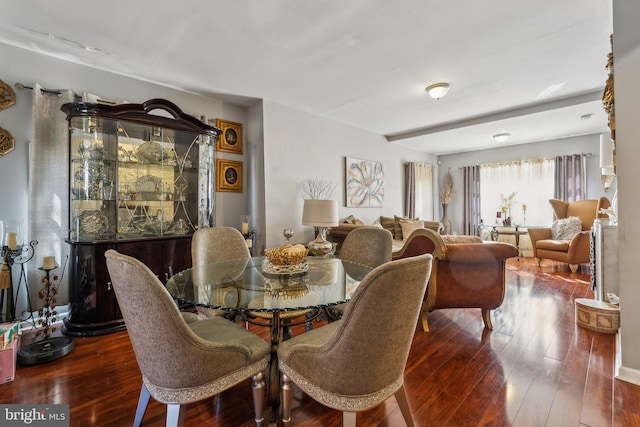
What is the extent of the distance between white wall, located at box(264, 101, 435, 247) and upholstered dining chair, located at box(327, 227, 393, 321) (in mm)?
1650

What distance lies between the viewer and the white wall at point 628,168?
72.9 inches

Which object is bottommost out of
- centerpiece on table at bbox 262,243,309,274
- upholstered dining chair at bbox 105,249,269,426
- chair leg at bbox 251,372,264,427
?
chair leg at bbox 251,372,264,427

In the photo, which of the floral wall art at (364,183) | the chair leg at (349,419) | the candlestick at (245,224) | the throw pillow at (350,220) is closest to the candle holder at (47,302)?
the candlestick at (245,224)

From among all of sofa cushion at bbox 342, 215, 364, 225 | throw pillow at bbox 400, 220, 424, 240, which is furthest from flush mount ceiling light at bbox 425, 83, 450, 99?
throw pillow at bbox 400, 220, 424, 240

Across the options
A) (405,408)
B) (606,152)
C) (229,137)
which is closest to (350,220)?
(229,137)

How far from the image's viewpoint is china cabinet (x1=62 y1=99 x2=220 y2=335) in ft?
8.70

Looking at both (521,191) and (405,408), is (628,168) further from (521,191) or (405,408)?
(521,191)

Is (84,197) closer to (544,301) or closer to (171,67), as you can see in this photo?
(171,67)

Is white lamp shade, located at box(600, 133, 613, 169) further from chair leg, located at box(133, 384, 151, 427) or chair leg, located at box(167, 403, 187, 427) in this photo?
chair leg, located at box(133, 384, 151, 427)

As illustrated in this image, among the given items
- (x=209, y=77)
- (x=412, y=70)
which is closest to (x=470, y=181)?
(x=412, y=70)

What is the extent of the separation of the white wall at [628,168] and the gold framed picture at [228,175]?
3712 millimetres

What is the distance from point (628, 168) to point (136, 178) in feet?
12.9

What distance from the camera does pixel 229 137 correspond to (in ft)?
13.3

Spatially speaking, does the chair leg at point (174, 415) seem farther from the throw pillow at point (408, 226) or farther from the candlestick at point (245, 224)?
the throw pillow at point (408, 226)
